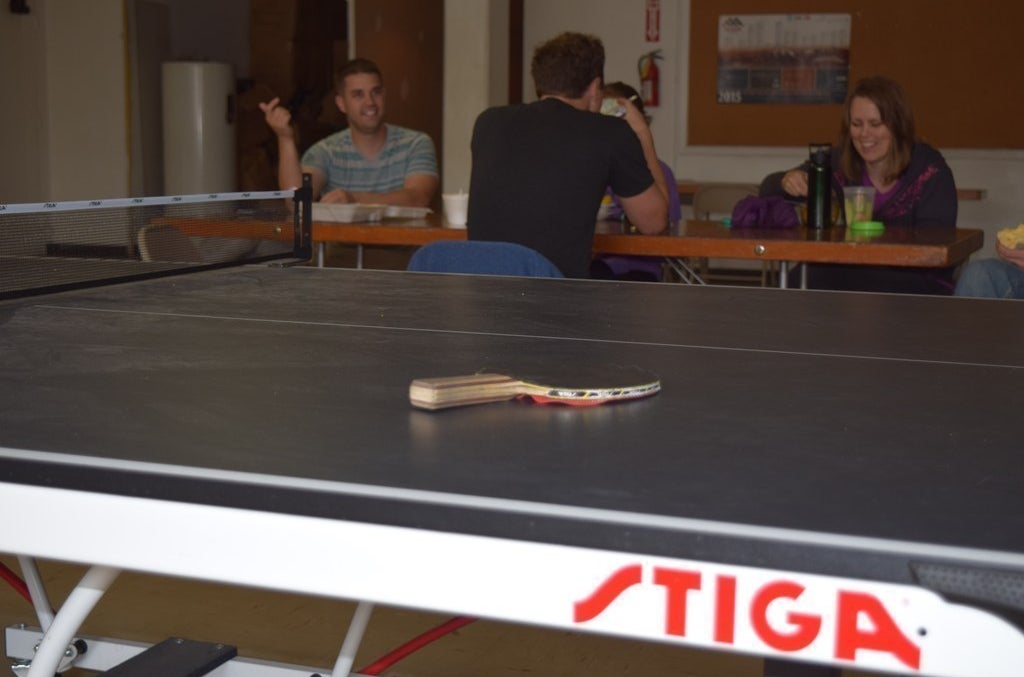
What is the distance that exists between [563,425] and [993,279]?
2.57 meters

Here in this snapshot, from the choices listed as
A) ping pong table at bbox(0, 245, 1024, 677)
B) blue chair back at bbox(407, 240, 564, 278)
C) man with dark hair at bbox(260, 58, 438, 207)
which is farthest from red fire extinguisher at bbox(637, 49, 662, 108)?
ping pong table at bbox(0, 245, 1024, 677)

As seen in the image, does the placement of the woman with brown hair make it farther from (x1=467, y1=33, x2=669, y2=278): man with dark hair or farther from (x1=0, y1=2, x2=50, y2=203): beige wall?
(x1=0, y1=2, x2=50, y2=203): beige wall

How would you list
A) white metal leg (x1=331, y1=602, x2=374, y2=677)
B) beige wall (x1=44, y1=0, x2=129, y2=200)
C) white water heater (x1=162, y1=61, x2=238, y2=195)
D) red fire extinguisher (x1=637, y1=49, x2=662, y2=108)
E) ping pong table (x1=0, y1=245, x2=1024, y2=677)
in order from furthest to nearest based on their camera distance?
1. white water heater (x1=162, y1=61, x2=238, y2=195)
2. beige wall (x1=44, y1=0, x2=129, y2=200)
3. red fire extinguisher (x1=637, y1=49, x2=662, y2=108)
4. white metal leg (x1=331, y1=602, x2=374, y2=677)
5. ping pong table (x1=0, y1=245, x2=1024, y2=677)

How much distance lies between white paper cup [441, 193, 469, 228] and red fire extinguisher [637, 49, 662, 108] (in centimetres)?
425

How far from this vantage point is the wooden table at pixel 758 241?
3.38m

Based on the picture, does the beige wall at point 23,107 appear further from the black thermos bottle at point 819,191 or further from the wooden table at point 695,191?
the black thermos bottle at point 819,191

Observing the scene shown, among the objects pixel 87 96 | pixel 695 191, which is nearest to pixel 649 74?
pixel 695 191

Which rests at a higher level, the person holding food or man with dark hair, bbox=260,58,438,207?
man with dark hair, bbox=260,58,438,207

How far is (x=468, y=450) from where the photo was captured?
1005mm

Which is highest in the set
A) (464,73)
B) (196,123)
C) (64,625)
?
(464,73)

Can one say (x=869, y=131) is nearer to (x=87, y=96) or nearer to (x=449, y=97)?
(x=449, y=97)

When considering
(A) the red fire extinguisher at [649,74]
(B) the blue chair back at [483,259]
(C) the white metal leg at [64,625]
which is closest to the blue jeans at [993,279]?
(B) the blue chair back at [483,259]

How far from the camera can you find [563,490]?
2.95ft

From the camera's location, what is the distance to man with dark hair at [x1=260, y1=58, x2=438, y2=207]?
468 centimetres
